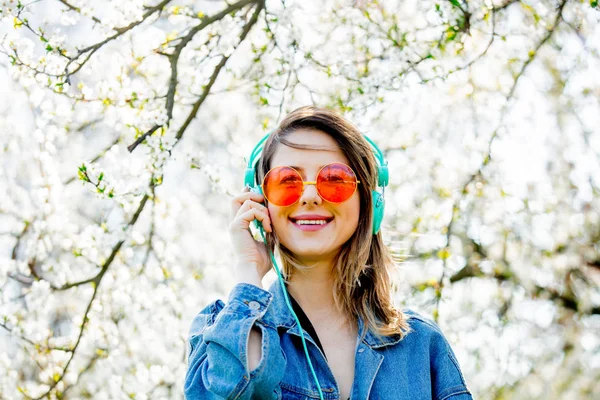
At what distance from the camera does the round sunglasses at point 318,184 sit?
2018 millimetres

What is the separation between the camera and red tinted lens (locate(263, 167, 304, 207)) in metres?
2.03

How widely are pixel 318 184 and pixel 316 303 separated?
13.5 inches

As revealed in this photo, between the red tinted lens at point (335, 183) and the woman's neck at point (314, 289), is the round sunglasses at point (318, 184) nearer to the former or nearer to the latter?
the red tinted lens at point (335, 183)

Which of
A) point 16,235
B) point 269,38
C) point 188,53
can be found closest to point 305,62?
point 269,38

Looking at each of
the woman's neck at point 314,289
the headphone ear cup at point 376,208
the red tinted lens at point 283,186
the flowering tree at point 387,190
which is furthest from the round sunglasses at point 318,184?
the flowering tree at point 387,190

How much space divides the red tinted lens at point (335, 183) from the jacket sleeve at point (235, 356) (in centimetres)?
31

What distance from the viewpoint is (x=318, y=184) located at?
2.02 meters

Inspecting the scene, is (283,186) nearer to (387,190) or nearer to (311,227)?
(311,227)

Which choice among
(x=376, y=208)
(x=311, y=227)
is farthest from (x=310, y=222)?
(x=376, y=208)

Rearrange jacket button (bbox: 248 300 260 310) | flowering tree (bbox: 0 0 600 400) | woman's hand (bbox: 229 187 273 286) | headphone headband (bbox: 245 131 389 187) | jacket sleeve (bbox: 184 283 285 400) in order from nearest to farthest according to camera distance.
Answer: jacket sleeve (bbox: 184 283 285 400) < jacket button (bbox: 248 300 260 310) < woman's hand (bbox: 229 187 273 286) < headphone headband (bbox: 245 131 389 187) < flowering tree (bbox: 0 0 600 400)

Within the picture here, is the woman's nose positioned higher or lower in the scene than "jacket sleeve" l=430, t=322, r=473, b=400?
higher

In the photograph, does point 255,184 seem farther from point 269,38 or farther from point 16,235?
point 16,235

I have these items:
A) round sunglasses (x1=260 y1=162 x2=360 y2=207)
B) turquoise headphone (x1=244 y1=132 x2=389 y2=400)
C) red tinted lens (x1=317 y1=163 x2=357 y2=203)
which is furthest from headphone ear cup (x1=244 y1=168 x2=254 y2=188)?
red tinted lens (x1=317 y1=163 x2=357 y2=203)

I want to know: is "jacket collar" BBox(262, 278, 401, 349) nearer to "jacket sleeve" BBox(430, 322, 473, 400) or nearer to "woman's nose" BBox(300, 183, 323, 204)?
"jacket sleeve" BBox(430, 322, 473, 400)
